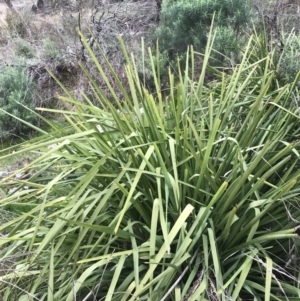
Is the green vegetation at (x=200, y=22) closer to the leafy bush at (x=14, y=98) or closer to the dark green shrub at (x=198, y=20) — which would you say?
the dark green shrub at (x=198, y=20)

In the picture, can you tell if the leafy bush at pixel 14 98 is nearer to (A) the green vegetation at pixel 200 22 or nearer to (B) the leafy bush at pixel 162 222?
(A) the green vegetation at pixel 200 22

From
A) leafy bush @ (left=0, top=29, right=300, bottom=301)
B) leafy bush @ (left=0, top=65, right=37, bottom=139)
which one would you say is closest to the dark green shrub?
leafy bush @ (left=0, top=65, right=37, bottom=139)

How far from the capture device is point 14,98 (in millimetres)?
3840

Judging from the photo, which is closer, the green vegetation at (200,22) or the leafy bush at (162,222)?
the leafy bush at (162,222)

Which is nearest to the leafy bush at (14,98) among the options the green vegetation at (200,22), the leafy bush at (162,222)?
the green vegetation at (200,22)

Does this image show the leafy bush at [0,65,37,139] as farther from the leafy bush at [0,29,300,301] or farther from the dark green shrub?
the leafy bush at [0,29,300,301]

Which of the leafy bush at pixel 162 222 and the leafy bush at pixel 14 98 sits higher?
the leafy bush at pixel 162 222

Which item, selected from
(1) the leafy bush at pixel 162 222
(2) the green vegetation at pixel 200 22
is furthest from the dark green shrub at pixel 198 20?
(1) the leafy bush at pixel 162 222

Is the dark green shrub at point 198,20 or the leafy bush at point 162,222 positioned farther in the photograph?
the dark green shrub at point 198,20

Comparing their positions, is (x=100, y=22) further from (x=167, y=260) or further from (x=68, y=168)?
(x=167, y=260)

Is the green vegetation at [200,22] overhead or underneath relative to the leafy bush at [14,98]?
overhead

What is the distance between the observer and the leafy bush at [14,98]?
3.80m

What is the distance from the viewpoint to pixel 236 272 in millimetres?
1531

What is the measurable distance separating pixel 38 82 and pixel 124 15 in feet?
4.23
